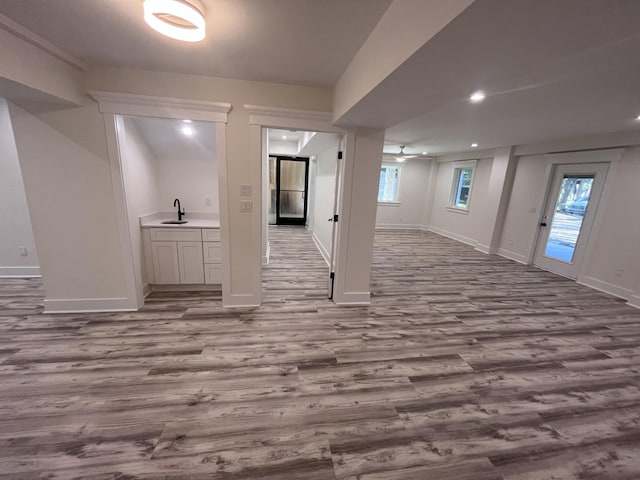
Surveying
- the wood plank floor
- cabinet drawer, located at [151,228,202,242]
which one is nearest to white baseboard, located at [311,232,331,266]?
the wood plank floor

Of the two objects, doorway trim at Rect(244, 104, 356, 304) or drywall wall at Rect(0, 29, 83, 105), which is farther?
doorway trim at Rect(244, 104, 356, 304)

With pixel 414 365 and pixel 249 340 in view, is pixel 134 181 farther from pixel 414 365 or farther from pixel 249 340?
pixel 414 365

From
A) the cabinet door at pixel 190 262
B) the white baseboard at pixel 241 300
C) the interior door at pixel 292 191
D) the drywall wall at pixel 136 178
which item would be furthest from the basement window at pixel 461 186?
the drywall wall at pixel 136 178

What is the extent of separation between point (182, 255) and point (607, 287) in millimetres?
6697

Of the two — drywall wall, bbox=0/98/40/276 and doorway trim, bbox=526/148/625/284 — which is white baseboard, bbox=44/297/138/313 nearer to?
drywall wall, bbox=0/98/40/276

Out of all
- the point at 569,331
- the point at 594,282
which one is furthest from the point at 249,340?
the point at 594,282

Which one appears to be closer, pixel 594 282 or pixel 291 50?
pixel 291 50

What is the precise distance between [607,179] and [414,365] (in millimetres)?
4951

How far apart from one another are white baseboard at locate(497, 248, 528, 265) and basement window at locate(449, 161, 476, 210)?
5.45ft

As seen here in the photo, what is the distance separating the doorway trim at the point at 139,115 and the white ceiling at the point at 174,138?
392 mm

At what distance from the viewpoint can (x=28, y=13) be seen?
1648 millimetres

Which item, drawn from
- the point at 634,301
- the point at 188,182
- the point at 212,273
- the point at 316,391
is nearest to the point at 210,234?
the point at 212,273

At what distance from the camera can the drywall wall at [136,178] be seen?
277 cm

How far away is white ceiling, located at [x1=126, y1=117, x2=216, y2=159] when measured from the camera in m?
3.08
